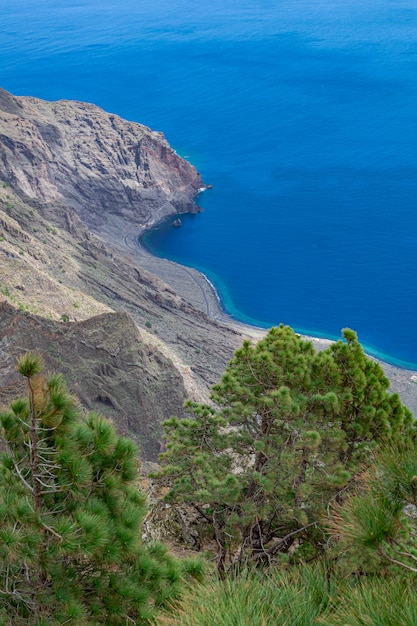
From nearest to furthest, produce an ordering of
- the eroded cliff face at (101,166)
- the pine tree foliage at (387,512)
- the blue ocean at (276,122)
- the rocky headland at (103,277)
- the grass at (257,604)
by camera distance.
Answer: the grass at (257,604), the pine tree foliage at (387,512), the rocky headland at (103,277), the blue ocean at (276,122), the eroded cliff face at (101,166)

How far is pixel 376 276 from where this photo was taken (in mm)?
70812

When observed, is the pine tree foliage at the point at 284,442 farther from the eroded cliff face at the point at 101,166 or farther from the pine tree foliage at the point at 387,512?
the eroded cliff face at the point at 101,166

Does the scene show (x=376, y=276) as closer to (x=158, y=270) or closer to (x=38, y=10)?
(x=158, y=270)

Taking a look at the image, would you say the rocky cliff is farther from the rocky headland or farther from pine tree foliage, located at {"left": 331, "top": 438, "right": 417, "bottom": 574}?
pine tree foliage, located at {"left": 331, "top": 438, "right": 417, "bottom": 574}

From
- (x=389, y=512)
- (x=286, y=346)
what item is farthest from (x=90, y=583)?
(x=286, y=346)

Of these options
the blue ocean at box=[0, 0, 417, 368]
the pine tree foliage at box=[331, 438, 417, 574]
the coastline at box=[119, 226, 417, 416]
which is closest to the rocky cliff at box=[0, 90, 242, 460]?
the coastline at box=[119, 226, 417, 416]

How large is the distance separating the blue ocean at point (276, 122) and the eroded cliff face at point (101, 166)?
4.00 metres

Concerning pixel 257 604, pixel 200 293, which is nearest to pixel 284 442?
pixel 257 604

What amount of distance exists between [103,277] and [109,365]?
19226 millimetres

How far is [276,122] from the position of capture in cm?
10612

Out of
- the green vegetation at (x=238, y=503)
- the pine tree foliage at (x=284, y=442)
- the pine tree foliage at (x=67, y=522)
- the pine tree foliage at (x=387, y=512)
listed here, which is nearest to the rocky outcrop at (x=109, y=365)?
the pine tree foliage at (x=284, y=442)

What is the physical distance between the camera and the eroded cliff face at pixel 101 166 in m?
75.5

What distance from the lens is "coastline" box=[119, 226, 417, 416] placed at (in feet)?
177

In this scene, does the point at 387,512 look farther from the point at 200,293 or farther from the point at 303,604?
the point at 200,293
